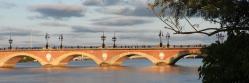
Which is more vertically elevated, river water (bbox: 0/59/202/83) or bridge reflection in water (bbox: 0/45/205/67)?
bridge reflection in water (bbox: 0/45/205/67)

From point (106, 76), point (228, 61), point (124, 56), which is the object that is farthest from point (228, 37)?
point (124, 56)

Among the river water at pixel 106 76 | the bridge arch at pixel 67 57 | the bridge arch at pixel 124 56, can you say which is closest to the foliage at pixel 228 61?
the river water at pixel 106 76

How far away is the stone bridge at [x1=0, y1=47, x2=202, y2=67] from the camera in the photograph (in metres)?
97.2

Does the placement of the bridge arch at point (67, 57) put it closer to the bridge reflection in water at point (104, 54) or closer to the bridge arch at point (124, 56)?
the bridge reflection in water at point (104, 54)

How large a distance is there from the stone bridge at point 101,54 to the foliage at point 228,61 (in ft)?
242

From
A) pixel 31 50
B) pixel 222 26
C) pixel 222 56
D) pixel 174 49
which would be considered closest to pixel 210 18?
pixel 222 26

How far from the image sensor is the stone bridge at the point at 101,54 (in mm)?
97188

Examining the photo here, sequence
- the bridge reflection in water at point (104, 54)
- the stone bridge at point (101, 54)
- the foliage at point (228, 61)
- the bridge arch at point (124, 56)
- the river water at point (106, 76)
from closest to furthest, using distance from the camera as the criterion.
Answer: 1. the foliage at point (228, 61)
2. the river water at point (106, 76)
3. the bridge reflection in water at point (104, 54)
4. the stone bridge at point (101, 54)
5. the bridge arch at point (124, 56)

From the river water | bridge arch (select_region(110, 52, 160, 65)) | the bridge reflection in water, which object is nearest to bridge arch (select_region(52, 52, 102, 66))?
the bridge reflection in water

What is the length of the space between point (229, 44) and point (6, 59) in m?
89.8

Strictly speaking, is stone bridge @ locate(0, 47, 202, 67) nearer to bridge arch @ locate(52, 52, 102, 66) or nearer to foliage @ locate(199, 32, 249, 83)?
bridge arch @ locate(52, 52, 102, 66)

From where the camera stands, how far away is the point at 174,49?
318ft

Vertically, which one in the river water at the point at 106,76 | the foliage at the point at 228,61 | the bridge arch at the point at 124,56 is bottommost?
the river water at the point at 106,76

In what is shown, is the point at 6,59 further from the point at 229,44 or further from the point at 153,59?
the point at 229,44
